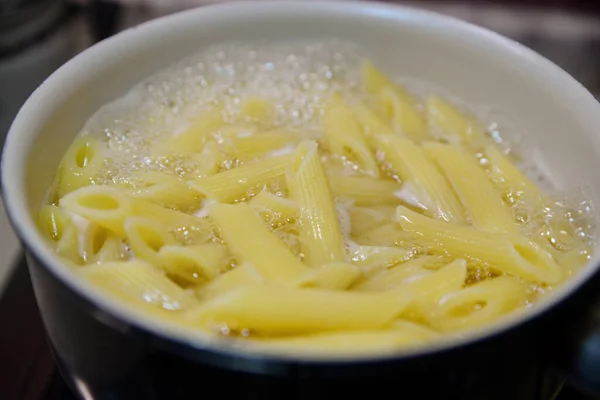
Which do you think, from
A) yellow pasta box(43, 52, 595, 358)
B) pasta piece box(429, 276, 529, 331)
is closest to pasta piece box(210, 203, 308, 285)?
yellow pasta box(43, 52, 595, 358)

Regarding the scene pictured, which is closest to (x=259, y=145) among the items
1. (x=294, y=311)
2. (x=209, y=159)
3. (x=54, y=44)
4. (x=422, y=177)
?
(x=209, y=159)

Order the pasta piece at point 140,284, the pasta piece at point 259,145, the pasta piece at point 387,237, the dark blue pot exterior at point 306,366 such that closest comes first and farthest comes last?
the dark blue pot exterior at point 306,366, the pasta piece at point 140,284, the pasta piece at point 387,237, the pasta piece at point 259,145

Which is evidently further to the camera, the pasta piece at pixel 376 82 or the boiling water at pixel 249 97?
the pasta piece at pixel 376 82

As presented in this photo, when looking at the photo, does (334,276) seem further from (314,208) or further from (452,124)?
(452,124)

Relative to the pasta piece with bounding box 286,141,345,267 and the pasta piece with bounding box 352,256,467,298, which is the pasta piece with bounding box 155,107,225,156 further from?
the pasta piece with bounding box 352,256,467,298

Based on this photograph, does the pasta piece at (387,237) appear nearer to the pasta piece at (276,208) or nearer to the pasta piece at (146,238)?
the pasta piece at (276,208)

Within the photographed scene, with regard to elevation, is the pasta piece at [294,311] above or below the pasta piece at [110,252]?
above

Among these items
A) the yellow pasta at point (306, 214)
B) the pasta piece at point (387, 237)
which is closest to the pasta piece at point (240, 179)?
the yellow pasta at point (306, 214)

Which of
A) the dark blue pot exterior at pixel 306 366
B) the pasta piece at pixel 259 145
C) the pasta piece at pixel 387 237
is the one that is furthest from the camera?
the pasta piece at pixel 259 145
